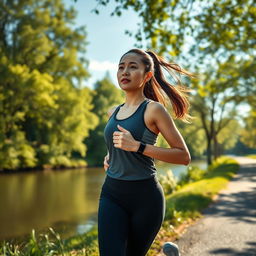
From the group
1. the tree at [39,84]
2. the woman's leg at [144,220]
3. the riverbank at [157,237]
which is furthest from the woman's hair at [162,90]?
the tree at [39,84]

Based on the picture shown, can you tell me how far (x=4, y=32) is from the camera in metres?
30.5

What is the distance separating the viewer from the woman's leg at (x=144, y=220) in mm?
2396

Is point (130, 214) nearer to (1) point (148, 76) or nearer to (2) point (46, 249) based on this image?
(1) point (148, 76)

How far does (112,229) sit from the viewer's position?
2334mm

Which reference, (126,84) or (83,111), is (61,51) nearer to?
(83,111)

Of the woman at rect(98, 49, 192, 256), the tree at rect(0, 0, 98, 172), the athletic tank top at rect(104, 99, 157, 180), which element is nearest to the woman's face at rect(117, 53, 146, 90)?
the woman at rect(98, 49, 192, 256)

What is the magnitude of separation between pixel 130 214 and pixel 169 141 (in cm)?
63

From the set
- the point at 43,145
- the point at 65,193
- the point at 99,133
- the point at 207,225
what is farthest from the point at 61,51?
the point at 207,225

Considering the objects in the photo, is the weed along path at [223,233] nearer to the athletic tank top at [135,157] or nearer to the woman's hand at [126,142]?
→ the athletic tank top at [135,157]

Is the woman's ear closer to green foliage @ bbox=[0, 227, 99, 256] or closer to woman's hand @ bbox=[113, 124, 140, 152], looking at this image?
woman's hand @ bbox=[113, 124, 140, 152]

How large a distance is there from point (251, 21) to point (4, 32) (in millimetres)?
27400

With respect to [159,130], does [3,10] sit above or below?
above

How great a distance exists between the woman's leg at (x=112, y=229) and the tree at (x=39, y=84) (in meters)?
25.7

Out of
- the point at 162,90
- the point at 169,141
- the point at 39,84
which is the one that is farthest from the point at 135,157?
the point at 39,84
